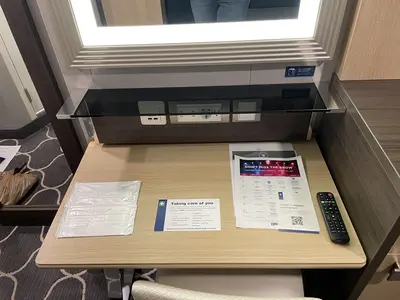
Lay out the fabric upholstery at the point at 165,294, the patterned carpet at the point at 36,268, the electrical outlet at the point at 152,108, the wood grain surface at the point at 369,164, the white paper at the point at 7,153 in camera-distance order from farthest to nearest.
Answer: the white paper at the point at 7,153 < the patterned carpet at the point at 36,268 < the electrical outlet at the point at 152,108 < the wood grain surface at the point at 369,164 < the fabric upholstery at the point at 165,294

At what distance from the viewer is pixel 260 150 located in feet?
3.60

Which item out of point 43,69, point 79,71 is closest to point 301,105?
point 79,71

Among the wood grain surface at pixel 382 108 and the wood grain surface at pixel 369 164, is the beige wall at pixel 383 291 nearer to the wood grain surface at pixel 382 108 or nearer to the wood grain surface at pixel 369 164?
the wood grain surface at pixel 369 164

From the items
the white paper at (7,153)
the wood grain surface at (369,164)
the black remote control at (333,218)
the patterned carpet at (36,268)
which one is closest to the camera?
the wood grain surface at (369,164)

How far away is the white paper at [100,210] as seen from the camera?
0.87 metres

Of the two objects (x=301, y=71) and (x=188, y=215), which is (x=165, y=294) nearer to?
(x=188, y=215)

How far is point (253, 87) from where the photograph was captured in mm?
1066

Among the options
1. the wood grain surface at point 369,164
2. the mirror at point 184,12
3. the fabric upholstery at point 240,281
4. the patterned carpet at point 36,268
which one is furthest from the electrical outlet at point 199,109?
the patterned carpet at point 36,268

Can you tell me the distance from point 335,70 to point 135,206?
0.79 meters

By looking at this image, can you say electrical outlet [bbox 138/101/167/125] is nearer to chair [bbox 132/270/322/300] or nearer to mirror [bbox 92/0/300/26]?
mirror [bbox 92/0/300/26]

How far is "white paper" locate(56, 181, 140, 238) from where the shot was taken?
0.87m

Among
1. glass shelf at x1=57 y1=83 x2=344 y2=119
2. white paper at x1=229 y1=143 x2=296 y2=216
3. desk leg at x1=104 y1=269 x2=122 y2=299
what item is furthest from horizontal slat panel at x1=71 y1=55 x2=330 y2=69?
desk leg at x1=104 y1=269 x2=122 y2=299

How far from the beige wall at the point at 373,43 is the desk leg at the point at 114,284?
1.09 meters

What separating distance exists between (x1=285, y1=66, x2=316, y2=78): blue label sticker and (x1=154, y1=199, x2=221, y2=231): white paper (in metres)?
0.50
